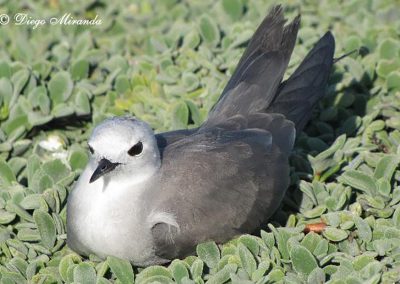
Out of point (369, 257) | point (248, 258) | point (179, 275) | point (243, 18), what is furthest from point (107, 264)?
point (243, 18)

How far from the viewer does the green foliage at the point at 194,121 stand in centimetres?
455

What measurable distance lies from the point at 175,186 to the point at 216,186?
232mm

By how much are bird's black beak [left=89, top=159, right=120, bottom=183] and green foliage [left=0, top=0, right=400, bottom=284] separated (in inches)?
18.1

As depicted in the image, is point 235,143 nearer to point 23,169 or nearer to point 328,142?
point 328,142

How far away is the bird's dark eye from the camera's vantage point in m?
4.57

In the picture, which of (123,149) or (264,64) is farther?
(264,64)

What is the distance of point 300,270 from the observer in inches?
175

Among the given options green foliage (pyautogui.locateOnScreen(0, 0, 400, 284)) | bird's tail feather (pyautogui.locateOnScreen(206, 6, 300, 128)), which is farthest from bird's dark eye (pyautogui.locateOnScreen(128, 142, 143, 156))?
bird's tail feather (pyautogui.locateOnScreen(206, 6, 300, 128))

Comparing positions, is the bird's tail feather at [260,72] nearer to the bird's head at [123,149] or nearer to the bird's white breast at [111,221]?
the bird's head at [123,149]

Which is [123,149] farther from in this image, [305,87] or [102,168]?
[305,87]

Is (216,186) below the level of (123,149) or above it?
below

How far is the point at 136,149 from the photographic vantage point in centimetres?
461

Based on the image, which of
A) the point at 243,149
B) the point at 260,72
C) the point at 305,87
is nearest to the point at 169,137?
the point at 243,149

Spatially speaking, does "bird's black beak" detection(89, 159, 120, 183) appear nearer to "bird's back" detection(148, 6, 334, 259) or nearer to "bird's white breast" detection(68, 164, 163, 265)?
"bird's white breast" detection(68, 164, 163, 265)
